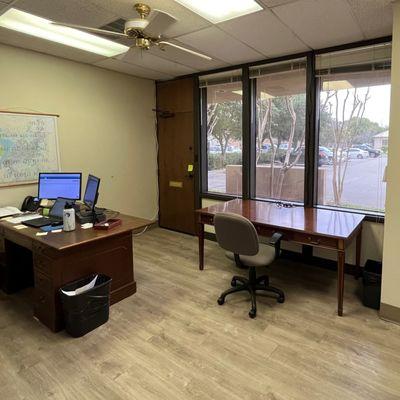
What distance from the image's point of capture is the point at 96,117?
4.12 metres

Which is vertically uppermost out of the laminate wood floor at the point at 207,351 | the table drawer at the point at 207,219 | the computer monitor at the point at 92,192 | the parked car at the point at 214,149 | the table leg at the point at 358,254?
the parked car at the point at 214,149

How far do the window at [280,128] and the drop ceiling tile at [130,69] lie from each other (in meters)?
1.41

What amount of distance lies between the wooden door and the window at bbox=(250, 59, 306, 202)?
3.58 ft

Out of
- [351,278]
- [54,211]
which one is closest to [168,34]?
[54,211]

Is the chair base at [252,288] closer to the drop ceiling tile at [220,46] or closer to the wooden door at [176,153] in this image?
the wooden door at [176,153]

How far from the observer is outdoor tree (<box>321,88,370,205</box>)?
3.18 metres

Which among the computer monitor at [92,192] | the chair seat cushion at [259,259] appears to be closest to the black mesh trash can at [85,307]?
the computer monitor at [92,192]

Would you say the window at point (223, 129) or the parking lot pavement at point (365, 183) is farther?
the window at point (223, 129)

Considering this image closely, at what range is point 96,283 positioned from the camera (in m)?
2.57

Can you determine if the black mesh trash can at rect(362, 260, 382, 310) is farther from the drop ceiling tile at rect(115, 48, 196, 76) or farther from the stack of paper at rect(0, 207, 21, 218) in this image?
the stack of paper at rect(0, 207, 21, 218)

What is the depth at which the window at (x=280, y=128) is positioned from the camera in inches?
143

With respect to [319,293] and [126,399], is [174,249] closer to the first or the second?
[319,293]

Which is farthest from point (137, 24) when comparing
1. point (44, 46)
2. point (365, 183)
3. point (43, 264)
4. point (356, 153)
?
point (365, 183)

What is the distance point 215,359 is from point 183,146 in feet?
10.7
